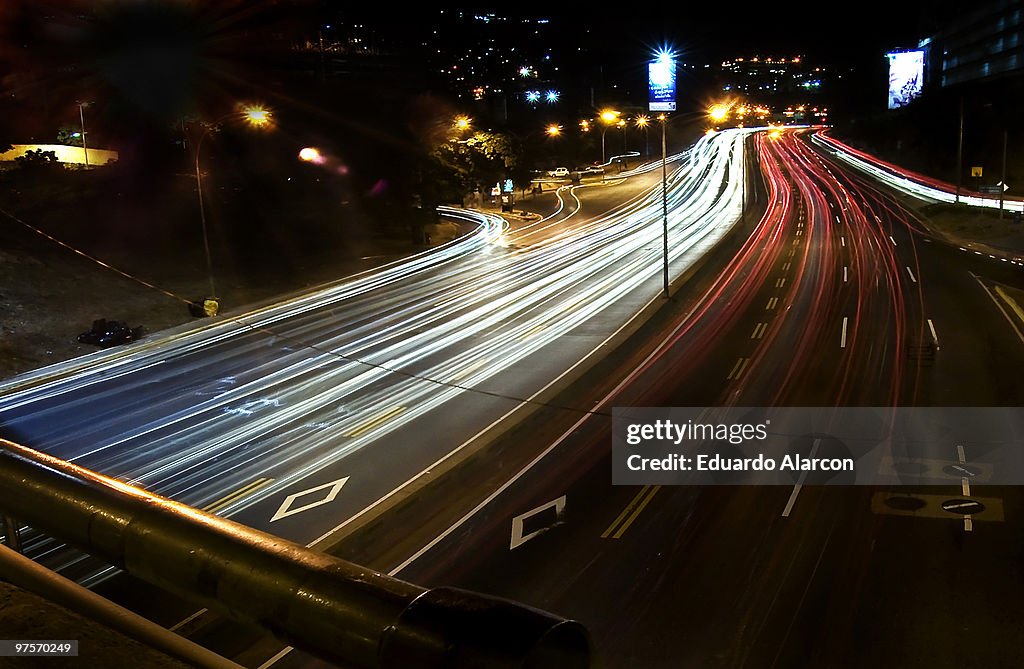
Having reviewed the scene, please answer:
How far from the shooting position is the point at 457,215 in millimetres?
67750

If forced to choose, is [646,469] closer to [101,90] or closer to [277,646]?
[277,646]

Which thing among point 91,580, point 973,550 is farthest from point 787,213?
point 91,580

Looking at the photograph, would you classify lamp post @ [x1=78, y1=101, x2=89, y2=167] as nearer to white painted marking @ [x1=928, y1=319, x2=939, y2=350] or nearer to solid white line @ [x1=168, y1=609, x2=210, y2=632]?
white painted marking @ [x1=928, y1=319, x2=939, y2=350]

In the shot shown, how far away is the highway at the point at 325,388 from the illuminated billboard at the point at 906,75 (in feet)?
309

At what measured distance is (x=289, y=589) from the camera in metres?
2.19

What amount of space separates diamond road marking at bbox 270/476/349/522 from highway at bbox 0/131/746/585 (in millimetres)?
48

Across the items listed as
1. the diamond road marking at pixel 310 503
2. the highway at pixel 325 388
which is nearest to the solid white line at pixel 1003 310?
the highway at pixel 325 388

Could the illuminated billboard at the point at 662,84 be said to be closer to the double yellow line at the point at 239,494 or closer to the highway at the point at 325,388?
the highway at the point at 325,388

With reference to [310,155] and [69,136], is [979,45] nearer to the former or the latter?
[310,155]

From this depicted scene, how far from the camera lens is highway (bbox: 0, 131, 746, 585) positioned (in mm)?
15281

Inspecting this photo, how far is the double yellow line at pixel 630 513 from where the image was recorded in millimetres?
12938

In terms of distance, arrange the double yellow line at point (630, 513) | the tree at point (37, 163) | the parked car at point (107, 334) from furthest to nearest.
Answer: the tree at point (37, 163) → the parked car at point (107, 334) → the double yellow line at point (630, 513)

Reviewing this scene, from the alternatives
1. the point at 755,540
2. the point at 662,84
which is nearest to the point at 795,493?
the point at 755,540

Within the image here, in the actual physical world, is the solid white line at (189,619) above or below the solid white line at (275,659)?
above
